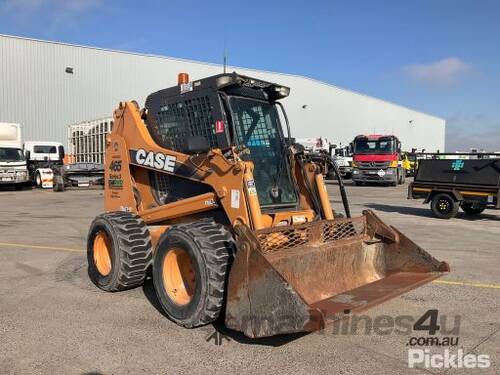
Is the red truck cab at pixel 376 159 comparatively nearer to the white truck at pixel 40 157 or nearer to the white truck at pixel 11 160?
the white truck at pixel 40 157

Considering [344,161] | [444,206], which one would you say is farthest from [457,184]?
[344,161]

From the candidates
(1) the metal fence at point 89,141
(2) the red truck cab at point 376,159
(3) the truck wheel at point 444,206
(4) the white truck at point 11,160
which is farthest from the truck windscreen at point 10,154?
(3) the truck wheel at point 444,206

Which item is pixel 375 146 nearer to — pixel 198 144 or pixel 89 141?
pixel 89 141

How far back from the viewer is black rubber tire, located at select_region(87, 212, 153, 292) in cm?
564

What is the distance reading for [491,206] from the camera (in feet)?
41.9

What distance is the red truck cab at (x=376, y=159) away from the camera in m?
27.7

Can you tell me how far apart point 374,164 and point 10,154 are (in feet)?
62.5

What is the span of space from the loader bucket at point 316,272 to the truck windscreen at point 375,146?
23020 millimetres

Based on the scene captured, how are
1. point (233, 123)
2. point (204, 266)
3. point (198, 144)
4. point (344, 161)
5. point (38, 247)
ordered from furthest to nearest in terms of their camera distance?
point (344, 161) < point (38, 247) < point (233, 123) < point (198, 144) < point (204, 266)

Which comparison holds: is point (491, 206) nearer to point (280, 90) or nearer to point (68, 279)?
point (280, 90)

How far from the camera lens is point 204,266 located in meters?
4.43

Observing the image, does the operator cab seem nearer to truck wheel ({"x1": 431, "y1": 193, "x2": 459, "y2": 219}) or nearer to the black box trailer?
the black box trailer

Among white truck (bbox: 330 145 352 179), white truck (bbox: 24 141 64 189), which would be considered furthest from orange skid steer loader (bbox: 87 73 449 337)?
white truck (bbox: 330 145 352 179)

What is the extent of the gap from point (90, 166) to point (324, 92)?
35.8m
